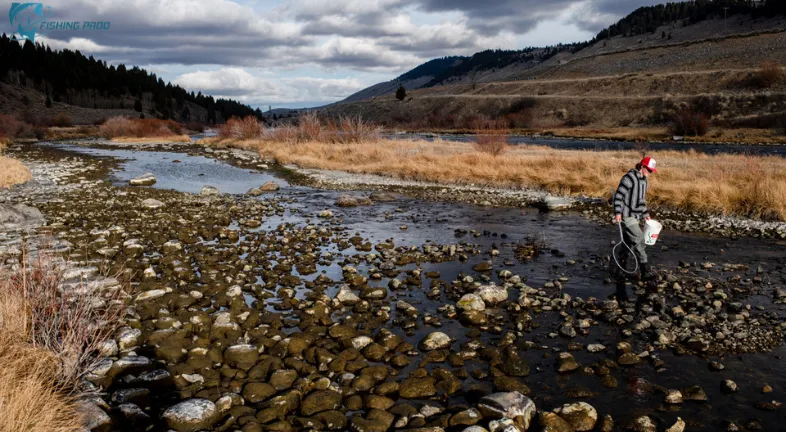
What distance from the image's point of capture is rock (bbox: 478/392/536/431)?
5285mm

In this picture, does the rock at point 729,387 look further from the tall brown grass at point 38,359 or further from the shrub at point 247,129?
the shrub at point 247,129

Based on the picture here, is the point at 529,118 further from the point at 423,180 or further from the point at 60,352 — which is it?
the point at 60,352

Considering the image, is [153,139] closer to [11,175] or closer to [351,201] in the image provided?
[11,175]

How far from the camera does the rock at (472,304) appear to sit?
8.41 metres

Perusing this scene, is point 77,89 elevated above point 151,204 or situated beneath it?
elevated above

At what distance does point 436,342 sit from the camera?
282 inches

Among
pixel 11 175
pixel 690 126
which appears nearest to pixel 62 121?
pixel 11 175

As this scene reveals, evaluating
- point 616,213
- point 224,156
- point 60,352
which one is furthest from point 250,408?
point 224,156

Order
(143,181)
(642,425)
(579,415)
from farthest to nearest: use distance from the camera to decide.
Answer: (143,181) → (579,415) → (642,425)

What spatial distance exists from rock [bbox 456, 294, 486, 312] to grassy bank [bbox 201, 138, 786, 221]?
13.2 metres

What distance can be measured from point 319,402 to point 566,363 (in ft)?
10.5

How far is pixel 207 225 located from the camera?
49.2ft

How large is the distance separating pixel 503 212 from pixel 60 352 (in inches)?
600

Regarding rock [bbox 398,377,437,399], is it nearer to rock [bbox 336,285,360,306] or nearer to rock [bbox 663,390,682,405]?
rock [bbox 663,390,682,405]
